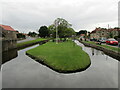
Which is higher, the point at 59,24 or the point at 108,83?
the point at 59,24

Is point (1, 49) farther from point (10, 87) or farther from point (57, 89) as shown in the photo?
point (57, 89)

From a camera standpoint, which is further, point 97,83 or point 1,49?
point 1,49

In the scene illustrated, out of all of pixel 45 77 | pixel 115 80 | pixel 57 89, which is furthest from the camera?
pixel 45 77

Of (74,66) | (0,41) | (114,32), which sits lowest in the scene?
(74,66)

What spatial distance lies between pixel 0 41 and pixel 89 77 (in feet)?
72.2

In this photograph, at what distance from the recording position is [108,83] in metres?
6.47

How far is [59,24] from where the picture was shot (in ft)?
145

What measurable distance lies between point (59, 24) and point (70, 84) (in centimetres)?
4070

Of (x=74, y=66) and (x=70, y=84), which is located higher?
(x=74, y=66)

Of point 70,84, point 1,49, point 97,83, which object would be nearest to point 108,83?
point 97,83

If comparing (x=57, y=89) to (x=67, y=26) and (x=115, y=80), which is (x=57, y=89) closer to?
(x=115, y=80)

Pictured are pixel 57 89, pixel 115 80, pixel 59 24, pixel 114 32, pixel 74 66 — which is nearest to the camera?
pixel 57 89

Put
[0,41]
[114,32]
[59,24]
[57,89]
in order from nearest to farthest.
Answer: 1. [57,89]
2. [0,41]
3. [59,24]
4. [114,32]

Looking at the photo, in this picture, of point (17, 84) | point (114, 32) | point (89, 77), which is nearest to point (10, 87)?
point (17, 84)
